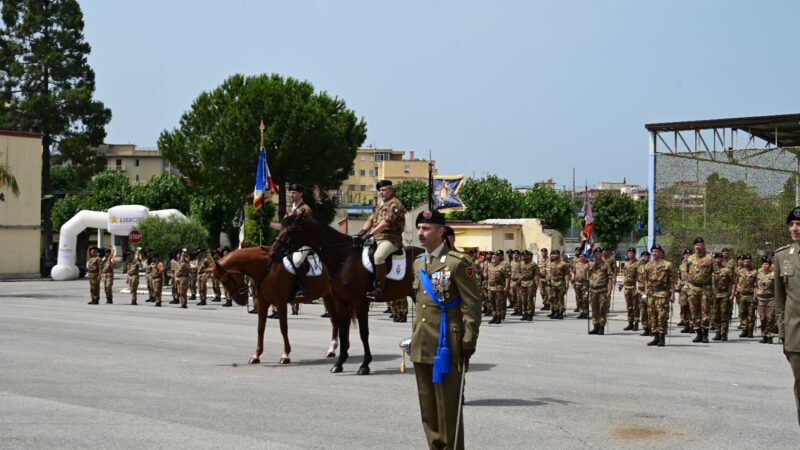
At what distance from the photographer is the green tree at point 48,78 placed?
69812 millimetres

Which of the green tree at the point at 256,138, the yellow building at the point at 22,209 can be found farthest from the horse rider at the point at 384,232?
the yellow building at the point at 22,209

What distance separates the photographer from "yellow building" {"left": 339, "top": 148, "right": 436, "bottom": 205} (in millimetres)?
→ 157375

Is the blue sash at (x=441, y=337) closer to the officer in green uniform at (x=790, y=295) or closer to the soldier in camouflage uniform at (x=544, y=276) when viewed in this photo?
the officer in green uniform at (x=790, y=295)

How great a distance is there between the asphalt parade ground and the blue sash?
162 centimetres

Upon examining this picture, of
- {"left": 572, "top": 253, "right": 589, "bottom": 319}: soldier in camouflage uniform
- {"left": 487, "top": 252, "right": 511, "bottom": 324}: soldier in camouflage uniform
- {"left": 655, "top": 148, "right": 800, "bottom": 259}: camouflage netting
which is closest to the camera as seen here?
{"left": 487, "top": 252, "right": 511, "bottom": 324}: soldier in camouflage uniform

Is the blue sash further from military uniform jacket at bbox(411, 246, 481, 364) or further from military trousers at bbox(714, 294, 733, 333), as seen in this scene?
military trousers at bbox(714, 294, 733, 333)

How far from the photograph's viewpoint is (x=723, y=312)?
20250 mm

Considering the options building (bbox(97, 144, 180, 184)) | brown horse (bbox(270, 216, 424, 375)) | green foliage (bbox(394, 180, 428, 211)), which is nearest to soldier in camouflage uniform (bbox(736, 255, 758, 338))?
brown horse (bbox(270, 216, 424, 375))

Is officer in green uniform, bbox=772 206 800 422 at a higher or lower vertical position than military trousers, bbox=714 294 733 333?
higher

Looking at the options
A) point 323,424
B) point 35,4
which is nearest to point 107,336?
point 323,424

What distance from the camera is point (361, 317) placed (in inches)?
552

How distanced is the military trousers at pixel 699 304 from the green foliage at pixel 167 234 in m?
34.0

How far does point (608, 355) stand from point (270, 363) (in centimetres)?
568

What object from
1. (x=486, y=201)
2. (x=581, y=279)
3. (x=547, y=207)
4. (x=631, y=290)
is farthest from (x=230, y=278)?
(x=547, y=207)
